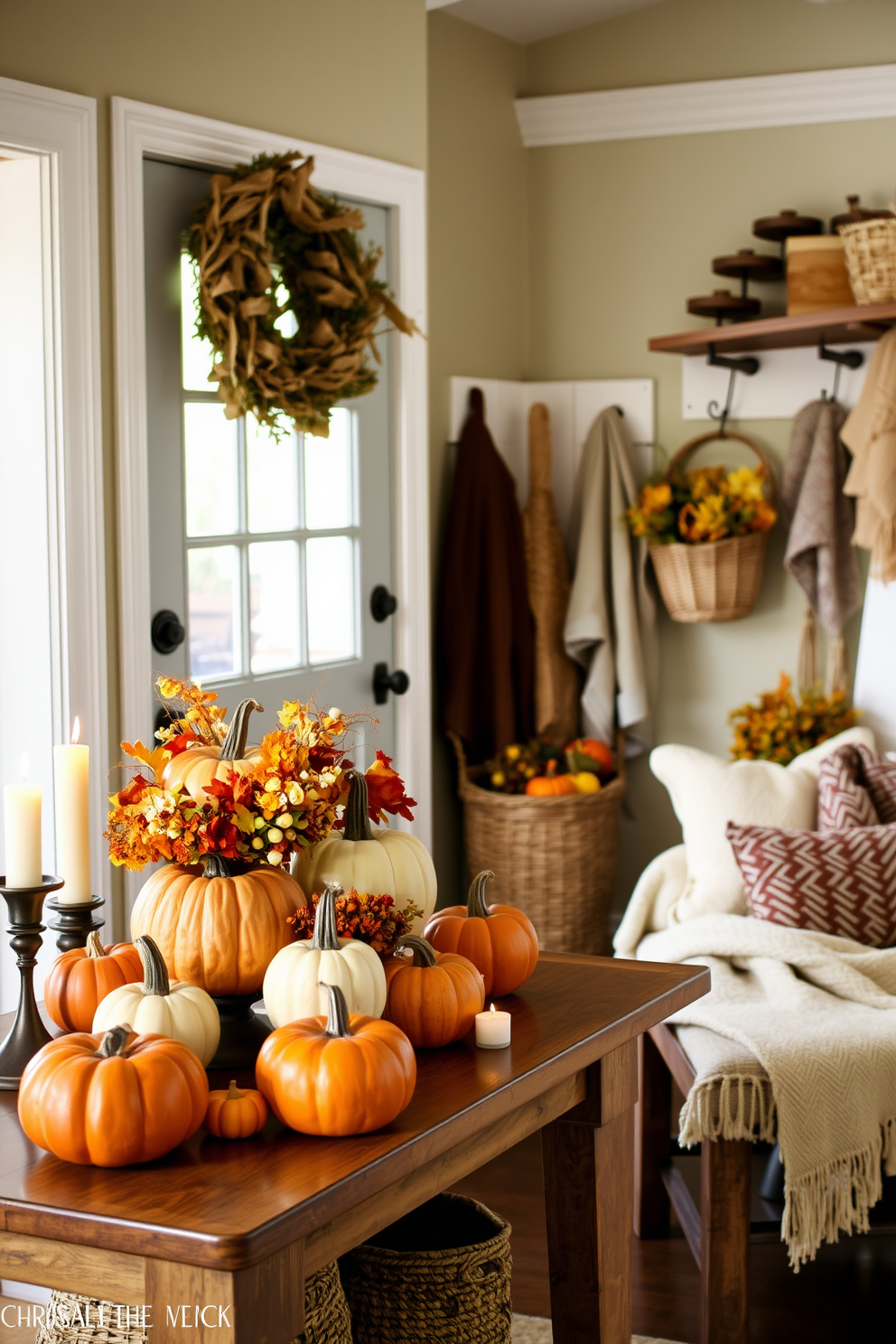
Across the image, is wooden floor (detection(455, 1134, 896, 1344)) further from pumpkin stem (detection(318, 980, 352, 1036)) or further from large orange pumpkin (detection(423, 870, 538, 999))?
pumpkin stem (detection(318, 980, 352, 1036))

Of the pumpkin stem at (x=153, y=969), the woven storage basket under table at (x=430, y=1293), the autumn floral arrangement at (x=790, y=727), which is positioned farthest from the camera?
the autumn floral arrangement at (x=790, y=727)

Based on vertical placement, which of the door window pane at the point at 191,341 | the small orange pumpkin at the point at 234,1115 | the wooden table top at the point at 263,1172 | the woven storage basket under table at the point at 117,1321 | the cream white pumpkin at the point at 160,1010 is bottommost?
the woven storage basket under table at the point at 117,1321

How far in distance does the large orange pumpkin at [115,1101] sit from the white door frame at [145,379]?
54.9 inches

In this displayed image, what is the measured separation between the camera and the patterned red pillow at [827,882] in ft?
8.64

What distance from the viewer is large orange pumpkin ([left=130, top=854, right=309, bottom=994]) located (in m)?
1.36

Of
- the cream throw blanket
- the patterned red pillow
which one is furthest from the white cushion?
the cream throw blanket

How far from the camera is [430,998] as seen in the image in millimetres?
1367

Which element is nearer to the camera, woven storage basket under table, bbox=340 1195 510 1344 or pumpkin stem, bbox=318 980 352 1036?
pumpkin stem, bbox=318 980 352 1036

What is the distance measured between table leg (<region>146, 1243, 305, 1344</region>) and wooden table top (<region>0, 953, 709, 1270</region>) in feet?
0.09

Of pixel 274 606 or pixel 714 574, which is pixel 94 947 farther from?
pixel 714 574

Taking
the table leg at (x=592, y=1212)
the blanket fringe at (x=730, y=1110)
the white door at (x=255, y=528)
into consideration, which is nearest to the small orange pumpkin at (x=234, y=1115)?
the table leg at (x=592, y=1212)

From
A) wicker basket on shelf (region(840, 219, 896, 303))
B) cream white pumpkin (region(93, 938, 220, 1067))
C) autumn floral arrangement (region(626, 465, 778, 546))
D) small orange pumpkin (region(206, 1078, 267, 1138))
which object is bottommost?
small orange pumpkin (region(206, 1078, 267, 1138))

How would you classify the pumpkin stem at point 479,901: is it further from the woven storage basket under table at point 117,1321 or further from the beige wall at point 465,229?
the beige wall at point 465,229

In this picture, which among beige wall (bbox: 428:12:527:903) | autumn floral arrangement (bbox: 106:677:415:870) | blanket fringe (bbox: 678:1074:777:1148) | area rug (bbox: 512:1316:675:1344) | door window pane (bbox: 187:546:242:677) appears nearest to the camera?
autumn floral arrangement (bbox: 106:677:415:870)
